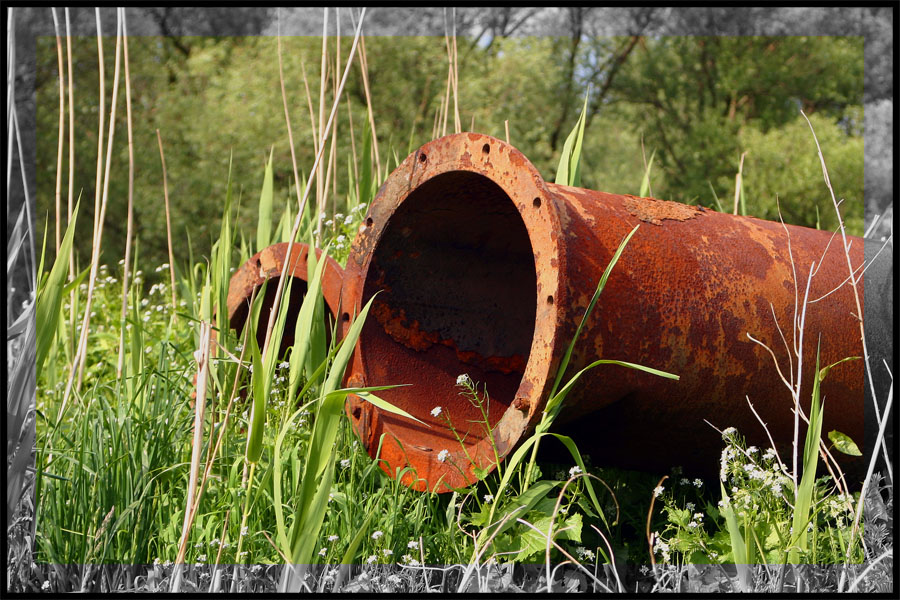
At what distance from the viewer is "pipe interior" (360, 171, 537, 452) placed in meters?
2.24

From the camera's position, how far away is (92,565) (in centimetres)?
165

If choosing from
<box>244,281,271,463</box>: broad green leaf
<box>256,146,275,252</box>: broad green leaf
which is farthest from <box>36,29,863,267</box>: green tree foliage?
<box>244,281,271,463</box>: broad green leaf

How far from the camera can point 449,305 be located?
8.50ft

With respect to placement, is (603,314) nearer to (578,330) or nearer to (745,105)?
(578,330)

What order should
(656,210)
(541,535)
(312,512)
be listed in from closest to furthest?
1. (312,512)
2. (541,535)
3. (656,210)

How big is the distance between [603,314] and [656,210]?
15.9 inches

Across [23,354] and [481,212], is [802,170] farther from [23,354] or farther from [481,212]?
[23,354]

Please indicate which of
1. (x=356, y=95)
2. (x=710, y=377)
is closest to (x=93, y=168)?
(x=356, y=95)

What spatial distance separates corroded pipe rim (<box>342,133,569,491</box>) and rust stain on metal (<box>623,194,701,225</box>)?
280 millimetres

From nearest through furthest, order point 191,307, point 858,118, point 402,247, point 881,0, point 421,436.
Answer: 1. point 881,0
2. point 421,436
3. point 402,247
4. point 191,307
5. point 858,118

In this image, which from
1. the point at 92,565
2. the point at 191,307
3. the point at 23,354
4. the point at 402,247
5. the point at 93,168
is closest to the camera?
the point at 23,354

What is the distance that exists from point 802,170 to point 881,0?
14.4m

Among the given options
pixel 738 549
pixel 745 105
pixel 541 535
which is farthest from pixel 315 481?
pixel 745 105

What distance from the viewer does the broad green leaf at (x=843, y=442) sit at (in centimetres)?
192
